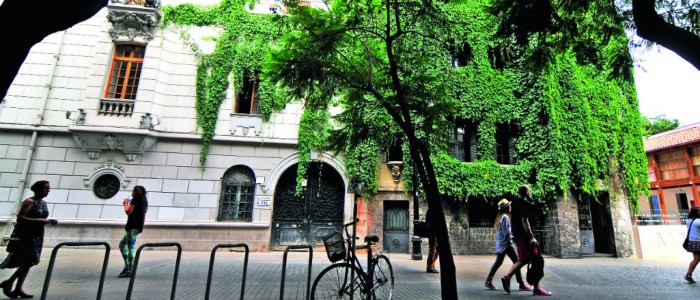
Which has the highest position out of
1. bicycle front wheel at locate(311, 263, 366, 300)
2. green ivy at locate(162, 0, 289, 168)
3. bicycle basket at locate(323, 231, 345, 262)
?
green ivy at locate(162, 0, 289, 168)

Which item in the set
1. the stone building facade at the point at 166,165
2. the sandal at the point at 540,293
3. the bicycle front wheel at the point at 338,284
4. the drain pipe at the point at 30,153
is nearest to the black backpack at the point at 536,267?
Answer: the sandal at the point at 540,293

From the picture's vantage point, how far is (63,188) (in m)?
12.0

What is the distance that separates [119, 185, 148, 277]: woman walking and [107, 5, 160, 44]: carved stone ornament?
922cm

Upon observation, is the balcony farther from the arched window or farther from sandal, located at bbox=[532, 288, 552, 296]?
sandal, located at bbox=[532, 288, 552, 296]

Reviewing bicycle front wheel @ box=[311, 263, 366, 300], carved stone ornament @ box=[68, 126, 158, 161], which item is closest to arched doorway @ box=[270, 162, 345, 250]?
carved stone ornament @ box=[68, 126, 158, 161]

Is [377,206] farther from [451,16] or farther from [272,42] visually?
[451,16]

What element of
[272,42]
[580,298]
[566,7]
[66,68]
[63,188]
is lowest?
[580,298]

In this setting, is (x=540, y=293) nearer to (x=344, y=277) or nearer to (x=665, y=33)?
(x=344, y=277)

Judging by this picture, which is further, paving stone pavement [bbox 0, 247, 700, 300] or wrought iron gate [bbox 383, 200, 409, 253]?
wrought iron gate [bbox 383, 200, 409, 253]

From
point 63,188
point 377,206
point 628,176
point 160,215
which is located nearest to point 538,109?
point 628,176

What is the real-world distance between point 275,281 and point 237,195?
6779mm

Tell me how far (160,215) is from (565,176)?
16805mm

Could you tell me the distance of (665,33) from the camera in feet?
14.6

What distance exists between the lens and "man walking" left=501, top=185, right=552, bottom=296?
6.10 m
